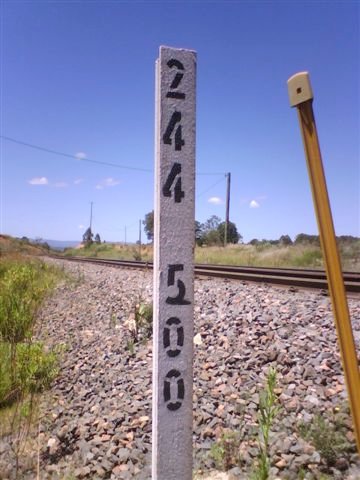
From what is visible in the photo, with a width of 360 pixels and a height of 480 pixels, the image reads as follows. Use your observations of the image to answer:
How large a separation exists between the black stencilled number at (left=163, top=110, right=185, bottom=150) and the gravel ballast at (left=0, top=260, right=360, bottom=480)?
7.89 feet

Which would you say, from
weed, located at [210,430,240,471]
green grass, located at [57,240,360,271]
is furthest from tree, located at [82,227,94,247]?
weed, located at [210,430,240,471]

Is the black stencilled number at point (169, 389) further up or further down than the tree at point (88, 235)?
further down

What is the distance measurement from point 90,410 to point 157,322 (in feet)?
9.94

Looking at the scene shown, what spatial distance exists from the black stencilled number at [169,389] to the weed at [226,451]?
156 cm

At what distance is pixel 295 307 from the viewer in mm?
5785

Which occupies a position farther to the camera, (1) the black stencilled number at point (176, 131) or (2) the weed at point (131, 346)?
(2) the weed at point (131, 346)

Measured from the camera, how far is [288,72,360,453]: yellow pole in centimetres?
141

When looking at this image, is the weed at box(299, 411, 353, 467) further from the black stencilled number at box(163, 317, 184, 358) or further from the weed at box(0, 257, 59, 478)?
the weed at box(0, 257, 59, 478)

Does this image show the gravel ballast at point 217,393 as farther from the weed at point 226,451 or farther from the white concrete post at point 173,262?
the white concrete post at point 173,262

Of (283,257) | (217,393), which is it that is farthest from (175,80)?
(283,257)

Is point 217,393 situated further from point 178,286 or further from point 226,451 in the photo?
point 178,286

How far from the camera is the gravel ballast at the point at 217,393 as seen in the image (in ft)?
10.4

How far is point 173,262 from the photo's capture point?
186 cm

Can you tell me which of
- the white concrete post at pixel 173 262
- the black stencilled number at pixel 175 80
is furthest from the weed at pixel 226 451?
the black stencilled number at pixel 175 80
